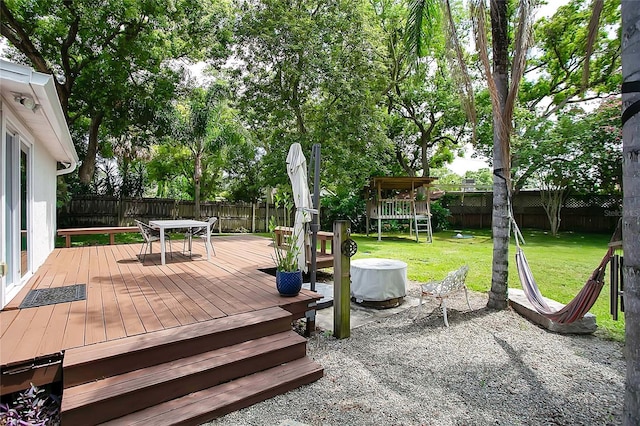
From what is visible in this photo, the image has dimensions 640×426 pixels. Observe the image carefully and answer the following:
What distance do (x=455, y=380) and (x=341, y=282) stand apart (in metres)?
1.41

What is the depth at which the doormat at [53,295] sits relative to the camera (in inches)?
134

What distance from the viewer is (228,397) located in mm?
2531

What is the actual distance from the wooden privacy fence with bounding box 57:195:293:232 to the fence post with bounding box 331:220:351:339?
7.10 metres

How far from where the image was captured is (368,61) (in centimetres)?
1140

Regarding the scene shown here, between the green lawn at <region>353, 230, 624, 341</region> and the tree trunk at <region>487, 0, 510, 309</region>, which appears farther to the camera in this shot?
the green lawn at <region>353, 230, 624, 341</region>

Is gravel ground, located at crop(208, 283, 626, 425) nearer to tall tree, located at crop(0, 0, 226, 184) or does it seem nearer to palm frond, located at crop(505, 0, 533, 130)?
palm frond, located at crop(505, 0, 533, 130)

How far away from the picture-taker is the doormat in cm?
341

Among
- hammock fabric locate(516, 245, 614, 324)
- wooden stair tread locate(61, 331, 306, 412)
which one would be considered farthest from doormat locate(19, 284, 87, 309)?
hammock fabric locate(516, 245, 614, 324)

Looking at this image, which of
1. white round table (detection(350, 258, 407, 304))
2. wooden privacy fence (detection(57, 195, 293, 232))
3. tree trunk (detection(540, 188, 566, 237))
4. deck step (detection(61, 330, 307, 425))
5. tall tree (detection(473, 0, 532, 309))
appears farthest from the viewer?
tree trunk (detection(540, 188, 566, 237))

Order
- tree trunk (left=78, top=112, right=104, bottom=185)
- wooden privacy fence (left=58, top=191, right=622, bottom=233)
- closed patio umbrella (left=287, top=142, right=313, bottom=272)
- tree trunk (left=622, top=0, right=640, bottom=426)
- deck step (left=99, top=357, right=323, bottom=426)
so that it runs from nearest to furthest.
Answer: tree trunk (left=622, top=0, right=640, bottom=426) < deck step (left=99, top=357, right=323, bottom=426) < closed patio umbrella (left=287, top=142, right=313, bottom=272) < tree trunk (left=78, top=112, right=104, bottom=185) < wooden privacy fence (left=58, top=191, right=622, bottom=233)

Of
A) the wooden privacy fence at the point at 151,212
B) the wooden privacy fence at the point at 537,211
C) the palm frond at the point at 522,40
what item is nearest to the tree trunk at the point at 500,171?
the palm frond at the point at 522,40

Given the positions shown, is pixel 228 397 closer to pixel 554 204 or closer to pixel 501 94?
pixel 501 94

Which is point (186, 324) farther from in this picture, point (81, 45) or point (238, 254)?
point (81, 45)

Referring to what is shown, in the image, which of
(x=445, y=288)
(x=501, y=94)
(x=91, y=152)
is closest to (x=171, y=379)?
(x=445, y=288)
